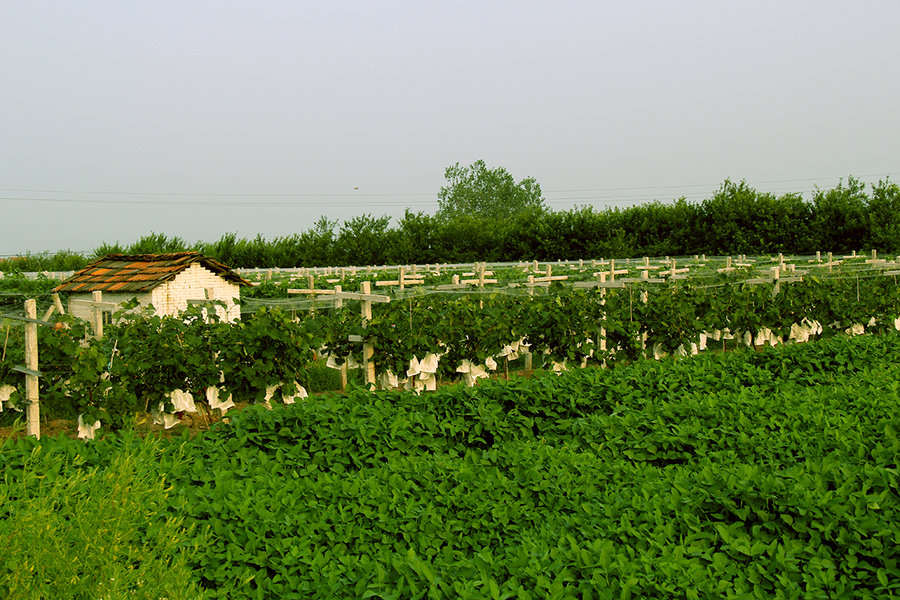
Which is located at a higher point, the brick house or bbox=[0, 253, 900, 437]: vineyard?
the brick house

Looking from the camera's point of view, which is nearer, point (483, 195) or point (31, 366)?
point (31, 366)

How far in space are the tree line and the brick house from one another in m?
24.5

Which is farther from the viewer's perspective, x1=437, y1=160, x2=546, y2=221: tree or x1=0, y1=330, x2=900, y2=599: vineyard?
x1=437, y1=160, x2=546, y2=221: tree

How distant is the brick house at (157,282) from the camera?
10977 millimetres

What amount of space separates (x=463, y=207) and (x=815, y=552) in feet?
234

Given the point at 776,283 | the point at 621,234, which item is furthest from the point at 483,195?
the point at 776,283

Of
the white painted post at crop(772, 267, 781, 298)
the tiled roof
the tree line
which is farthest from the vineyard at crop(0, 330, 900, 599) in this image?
the tree line

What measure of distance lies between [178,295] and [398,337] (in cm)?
490

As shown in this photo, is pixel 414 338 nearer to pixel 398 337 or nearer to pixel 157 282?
pixel 398 337

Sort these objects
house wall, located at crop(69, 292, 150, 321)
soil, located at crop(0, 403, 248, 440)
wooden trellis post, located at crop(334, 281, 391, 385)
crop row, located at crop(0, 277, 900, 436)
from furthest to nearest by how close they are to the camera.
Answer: house wall, located at crop(69, 292, 150, 321) < wooden trellis post, located at crop(334, 281, 391, 385) < soil, located at crop(0, 403, 248, 440) < crop row, located at crop(0, 277, 900, 436)

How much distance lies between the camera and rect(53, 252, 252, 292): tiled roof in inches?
432

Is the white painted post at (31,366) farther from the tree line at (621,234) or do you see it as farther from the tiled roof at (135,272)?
the tree line at (621,234)

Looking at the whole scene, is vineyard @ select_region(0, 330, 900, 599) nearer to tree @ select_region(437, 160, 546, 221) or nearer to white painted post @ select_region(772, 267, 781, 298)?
white painted post @ select_region(772, 267, 781, 298)

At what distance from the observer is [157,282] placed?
10.8 metres
